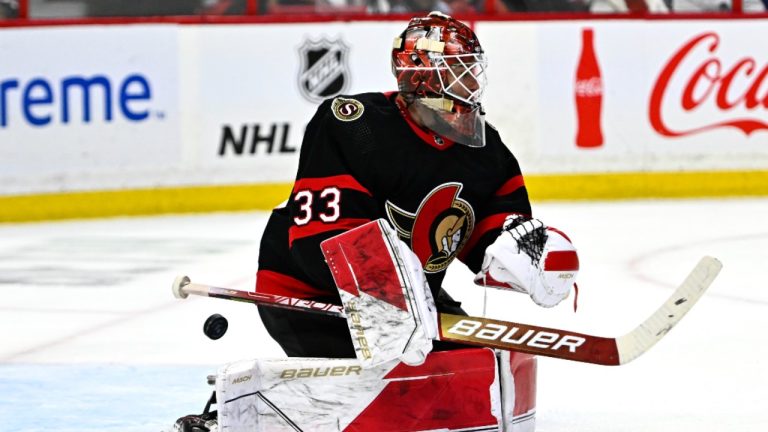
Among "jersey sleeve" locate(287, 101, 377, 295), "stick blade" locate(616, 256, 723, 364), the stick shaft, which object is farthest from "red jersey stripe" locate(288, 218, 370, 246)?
"stick blade" locate(616, 256, 723, 364)

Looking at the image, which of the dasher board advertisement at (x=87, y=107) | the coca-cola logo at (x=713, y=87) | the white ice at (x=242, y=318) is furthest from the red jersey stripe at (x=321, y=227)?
the coca-cola logo at (x=713, y=87)

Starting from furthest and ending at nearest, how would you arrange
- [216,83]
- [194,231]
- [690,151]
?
1. [690,151]
2. [216,83]
3. [194,231]

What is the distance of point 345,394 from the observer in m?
2.37

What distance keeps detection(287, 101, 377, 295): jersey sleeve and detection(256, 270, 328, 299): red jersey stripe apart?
0.27 feet

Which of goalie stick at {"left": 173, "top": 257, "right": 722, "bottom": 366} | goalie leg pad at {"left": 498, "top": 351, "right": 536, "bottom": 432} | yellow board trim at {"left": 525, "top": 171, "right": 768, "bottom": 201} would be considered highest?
goalie stick at {"left": 173, "top": 257, "right": 722, "bottom": 366}

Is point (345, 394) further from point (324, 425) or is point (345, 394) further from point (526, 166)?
point (526, 166)

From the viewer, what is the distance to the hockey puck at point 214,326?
242 centimetres

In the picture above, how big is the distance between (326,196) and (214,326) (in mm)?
297

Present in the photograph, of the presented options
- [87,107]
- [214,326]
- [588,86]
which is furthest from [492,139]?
[588,86]

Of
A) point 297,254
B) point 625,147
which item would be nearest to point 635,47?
point 625,147

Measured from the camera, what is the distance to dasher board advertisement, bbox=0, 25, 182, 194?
243 inches

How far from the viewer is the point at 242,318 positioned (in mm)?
4086

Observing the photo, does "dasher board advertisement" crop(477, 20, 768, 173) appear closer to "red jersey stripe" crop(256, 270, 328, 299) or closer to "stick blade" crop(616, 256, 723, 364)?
"red jersey stripe" crop(256, 270, 328, 299)

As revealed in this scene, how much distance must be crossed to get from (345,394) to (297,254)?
27cm
